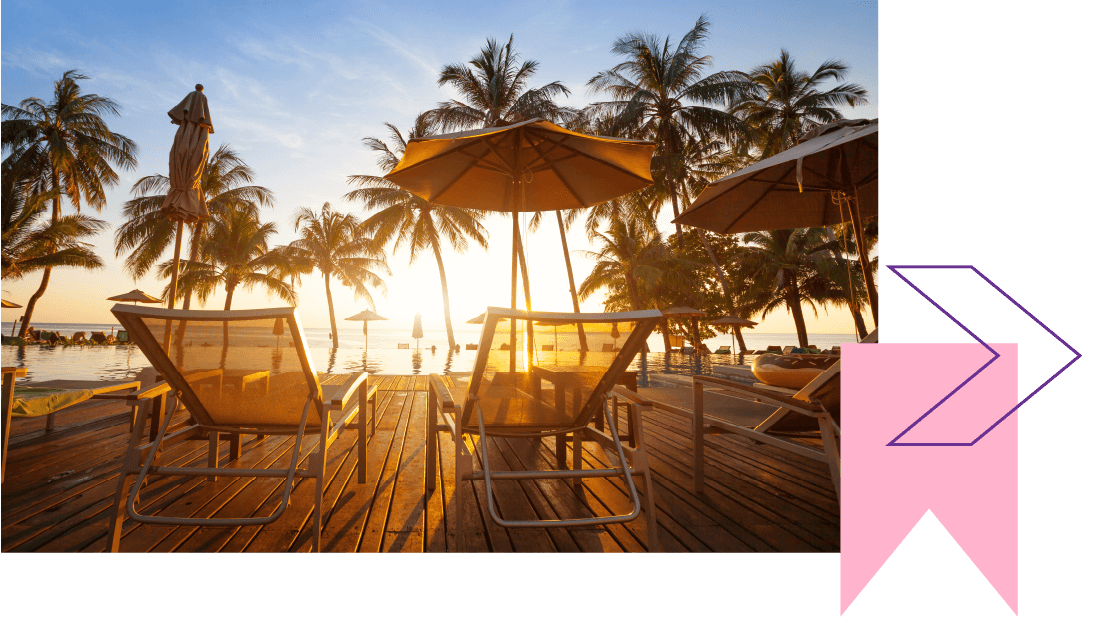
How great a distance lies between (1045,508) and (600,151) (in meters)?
2.97

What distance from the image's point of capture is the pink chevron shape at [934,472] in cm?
178

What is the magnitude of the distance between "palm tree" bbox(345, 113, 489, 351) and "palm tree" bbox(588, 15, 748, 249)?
6.67 m

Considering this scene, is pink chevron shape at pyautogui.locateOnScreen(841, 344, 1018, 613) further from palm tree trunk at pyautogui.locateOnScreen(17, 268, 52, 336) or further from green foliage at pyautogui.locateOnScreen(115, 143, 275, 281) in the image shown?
palm tree trunk at pyautogui.locateOnScreen(17, 268, 52, 336)

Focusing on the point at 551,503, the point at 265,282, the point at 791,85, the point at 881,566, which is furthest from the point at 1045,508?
the point at 265,282

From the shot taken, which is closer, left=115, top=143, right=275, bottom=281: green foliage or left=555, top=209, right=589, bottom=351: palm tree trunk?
left=555, top=209, right=589, bottom=351: palm tree trunk

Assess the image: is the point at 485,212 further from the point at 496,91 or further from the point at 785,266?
the point at 785,266

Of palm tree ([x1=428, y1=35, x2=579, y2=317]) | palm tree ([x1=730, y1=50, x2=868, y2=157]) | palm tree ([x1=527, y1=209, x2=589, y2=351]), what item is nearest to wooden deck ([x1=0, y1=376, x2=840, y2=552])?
palm tree ([x1=527, y1=209, x2=589, y2=351])

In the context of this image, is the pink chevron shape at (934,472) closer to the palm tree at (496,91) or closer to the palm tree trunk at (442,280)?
the palm tree at (496,91)

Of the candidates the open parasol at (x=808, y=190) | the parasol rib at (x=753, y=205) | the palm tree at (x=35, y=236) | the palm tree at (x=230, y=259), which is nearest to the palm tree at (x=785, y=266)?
the open parasol at (x=808, y=190)

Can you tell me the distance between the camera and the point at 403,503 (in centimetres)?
223

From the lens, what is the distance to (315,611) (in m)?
1.47

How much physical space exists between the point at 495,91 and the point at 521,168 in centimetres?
1299

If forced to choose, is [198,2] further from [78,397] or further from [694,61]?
[694,61]

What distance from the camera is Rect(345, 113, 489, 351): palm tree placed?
1845 centimetres
